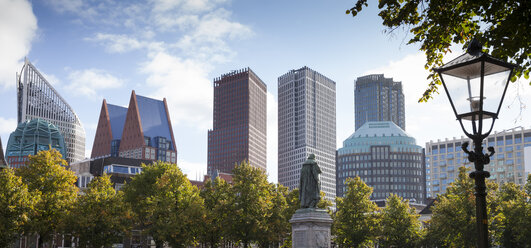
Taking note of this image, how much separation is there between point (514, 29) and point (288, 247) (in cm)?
6098

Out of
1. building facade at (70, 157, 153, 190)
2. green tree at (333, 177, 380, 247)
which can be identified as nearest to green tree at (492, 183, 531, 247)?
green tree at (333, 177, 380, 247)

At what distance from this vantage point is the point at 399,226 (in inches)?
2965

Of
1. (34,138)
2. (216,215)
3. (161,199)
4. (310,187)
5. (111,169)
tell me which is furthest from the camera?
(34,138)

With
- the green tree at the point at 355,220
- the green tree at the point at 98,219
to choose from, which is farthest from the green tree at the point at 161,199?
the green tree at the point at 355,220

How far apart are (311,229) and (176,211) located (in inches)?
1011

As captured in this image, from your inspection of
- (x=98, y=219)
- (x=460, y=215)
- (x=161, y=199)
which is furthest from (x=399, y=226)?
(x=98, y=219)

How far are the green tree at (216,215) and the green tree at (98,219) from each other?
8.68 metres

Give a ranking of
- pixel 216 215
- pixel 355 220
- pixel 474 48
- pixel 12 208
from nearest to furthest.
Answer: pixel 474 48
pixel 12 208
pixel 216 215
pixel 355 220

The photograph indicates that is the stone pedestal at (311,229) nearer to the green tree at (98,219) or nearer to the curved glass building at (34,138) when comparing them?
the green tree at (98,219)

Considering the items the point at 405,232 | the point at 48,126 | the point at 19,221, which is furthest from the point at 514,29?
the point at 48,126

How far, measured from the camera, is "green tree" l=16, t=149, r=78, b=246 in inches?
2320

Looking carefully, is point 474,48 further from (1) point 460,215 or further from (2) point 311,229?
(1) point 460,215

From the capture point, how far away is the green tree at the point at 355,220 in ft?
227

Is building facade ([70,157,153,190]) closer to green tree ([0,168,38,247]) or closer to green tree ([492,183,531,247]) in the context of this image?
green tree ([0,168,38,247])
